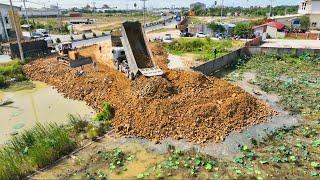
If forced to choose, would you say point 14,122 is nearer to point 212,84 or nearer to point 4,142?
point 4,142

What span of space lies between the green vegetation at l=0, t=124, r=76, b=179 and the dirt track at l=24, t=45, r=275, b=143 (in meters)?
2.69

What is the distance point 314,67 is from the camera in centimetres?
2348

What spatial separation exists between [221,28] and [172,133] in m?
30.9

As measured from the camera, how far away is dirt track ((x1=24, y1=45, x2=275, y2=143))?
13.1m

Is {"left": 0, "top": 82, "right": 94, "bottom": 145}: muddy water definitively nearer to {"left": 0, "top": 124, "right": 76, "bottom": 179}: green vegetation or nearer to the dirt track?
the dirt track

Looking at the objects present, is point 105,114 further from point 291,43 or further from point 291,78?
point 291,43

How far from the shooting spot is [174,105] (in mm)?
14172

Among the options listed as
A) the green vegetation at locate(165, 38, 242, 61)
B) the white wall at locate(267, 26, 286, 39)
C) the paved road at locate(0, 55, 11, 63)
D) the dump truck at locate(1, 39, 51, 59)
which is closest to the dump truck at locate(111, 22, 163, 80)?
the green vegetation at locate(165, 38, 242, 61)

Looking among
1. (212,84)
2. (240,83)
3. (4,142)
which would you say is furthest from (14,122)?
(240,83)

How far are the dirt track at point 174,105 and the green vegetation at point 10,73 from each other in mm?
5185

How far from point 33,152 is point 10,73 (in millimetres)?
13827

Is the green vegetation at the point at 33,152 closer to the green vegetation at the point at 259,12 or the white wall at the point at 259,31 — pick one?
the white wall at the point at 259,31

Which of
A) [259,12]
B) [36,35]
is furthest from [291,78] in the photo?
[259,12]

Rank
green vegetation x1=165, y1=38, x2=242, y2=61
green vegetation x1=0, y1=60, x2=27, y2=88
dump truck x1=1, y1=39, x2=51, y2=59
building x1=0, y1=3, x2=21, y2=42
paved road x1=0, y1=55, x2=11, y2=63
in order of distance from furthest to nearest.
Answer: building x1=0, y1=3, x2=21, y2=42
green vegetation x1=165, y1=38, x2=242, y2=61
dump truck x1=1, y1=39, x2=51, y2=59
paved road x1=0, y1=55, x2=11, y2=63
green vegetation x1=0, y1=60, x2=27, y2=88
